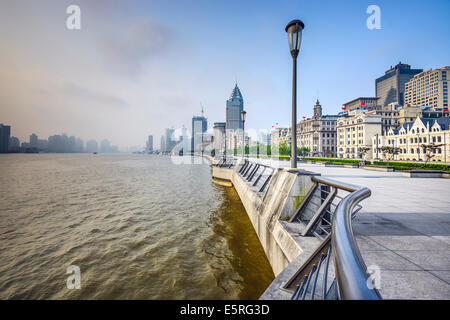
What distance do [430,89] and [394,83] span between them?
56.4 meters

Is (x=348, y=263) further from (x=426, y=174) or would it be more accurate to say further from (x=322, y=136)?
(x=322, y=136)

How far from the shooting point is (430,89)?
129 meters

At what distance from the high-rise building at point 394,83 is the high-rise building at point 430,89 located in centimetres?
2593

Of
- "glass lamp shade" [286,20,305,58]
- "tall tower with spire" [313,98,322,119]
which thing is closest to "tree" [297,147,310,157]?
"tall tower with spire" [313,98,322,119]

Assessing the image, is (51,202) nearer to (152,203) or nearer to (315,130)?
(152,203)

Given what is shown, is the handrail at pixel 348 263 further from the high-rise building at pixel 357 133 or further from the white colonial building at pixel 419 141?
the high-rise building at pixel 357 133

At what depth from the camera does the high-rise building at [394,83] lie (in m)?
172

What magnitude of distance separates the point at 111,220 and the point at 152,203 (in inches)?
148

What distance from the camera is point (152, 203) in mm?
14617

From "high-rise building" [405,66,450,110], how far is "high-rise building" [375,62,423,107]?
25.9 meters
